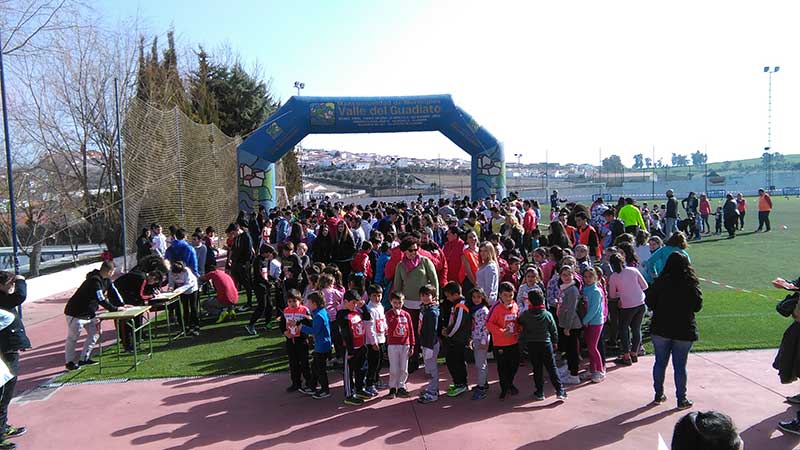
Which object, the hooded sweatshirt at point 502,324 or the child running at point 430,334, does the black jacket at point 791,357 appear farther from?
the child running at point 430,334

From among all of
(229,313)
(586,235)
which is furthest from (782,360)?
(229,313)

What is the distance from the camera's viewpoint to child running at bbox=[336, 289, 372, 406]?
624 cm

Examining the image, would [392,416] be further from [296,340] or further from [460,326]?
[296,340]

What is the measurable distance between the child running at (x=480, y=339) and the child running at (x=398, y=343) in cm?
74

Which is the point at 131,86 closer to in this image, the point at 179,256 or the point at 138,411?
the point at 179,256

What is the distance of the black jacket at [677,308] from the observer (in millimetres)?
5602

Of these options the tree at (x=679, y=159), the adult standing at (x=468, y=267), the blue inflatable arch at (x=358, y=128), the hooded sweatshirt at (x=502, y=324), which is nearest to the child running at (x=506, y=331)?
the hooded sweatshirt at (x=502, y=324)

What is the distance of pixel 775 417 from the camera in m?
5.53

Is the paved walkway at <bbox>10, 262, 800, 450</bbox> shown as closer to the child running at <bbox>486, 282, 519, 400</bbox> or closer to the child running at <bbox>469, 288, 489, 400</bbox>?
the child running at <bbox>469, 288, 489, 400</bbox>

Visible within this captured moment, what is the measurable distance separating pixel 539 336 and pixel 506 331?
36 centimetres

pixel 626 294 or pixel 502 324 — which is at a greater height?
pixel 626 294

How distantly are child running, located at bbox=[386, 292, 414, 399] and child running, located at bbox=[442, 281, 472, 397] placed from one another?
1.53 ft

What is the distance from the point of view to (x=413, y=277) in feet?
24.1

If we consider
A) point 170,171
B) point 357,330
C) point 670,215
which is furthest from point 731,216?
point 170,171
